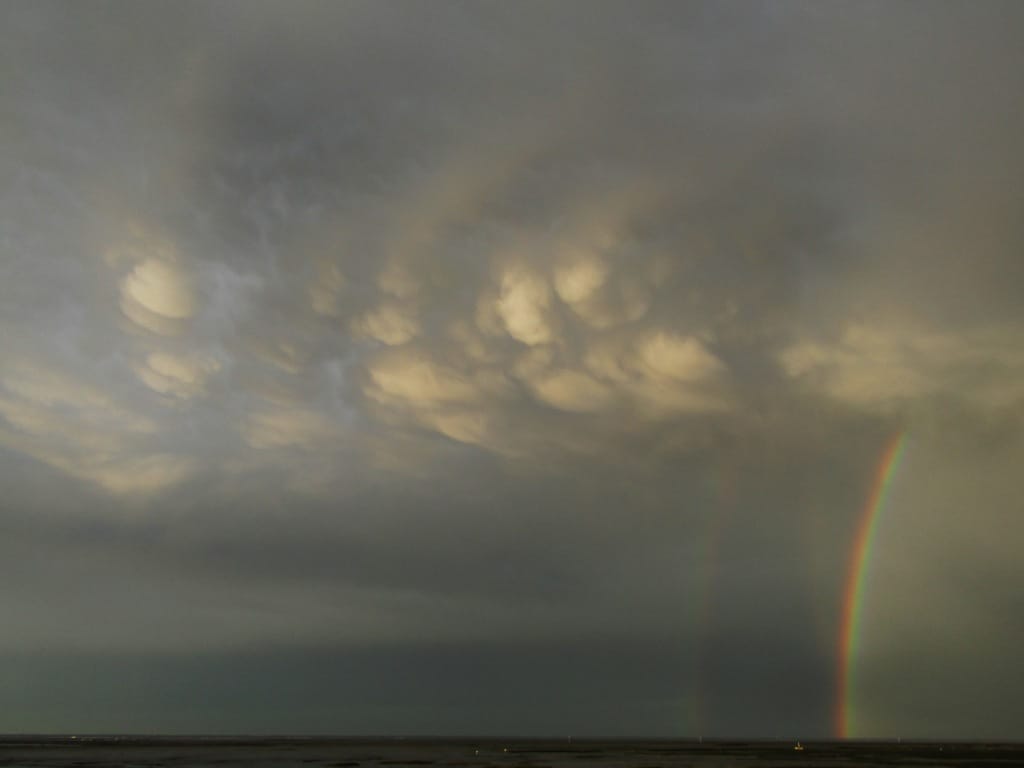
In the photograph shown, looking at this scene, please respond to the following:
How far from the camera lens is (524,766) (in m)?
102

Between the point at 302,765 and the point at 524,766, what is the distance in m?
27.1

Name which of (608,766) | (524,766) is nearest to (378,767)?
(524,766)

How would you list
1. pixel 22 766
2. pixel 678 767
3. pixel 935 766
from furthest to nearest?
pixel 935 766
pixel 678 767
pixel 22 766

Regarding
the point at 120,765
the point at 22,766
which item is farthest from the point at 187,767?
the point at 22,766

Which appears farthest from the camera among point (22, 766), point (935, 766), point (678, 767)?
point (935, 766)

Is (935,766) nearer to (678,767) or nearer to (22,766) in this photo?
(678,767)

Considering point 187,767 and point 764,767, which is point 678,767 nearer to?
point 764,767

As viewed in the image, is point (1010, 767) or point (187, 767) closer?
point (187, 767)

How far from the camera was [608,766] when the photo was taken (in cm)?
10344

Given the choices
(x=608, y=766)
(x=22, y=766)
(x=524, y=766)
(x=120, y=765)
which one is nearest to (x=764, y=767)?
(x=608, y=766)

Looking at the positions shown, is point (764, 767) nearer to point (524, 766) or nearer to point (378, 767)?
point (524, 766)

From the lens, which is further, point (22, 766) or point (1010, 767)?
point (1010, 767)

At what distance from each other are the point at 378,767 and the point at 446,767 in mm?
8330

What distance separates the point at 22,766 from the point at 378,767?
1542 inches
